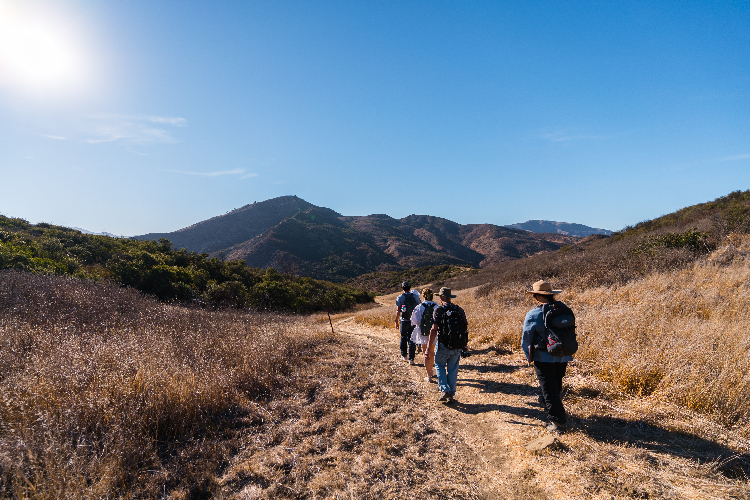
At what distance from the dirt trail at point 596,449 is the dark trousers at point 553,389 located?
0.71 ft

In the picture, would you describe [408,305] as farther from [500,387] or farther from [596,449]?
[596,449]

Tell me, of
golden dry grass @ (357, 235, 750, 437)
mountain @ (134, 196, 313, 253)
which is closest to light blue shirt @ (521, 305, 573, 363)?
golden dry grass @ (357, 235, 750, 437)

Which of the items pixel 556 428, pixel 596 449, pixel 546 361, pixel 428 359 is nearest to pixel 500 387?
pixel 428 359

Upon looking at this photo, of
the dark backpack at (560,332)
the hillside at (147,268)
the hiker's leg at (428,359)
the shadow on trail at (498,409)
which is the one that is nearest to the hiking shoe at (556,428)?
the shadow on trail at (498,409)

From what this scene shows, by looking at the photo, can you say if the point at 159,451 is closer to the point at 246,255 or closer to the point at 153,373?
the point at 153,373

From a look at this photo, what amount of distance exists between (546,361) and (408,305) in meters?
3.94

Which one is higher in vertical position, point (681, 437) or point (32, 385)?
point (32, 385)

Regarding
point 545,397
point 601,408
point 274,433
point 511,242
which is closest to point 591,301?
point 601,408

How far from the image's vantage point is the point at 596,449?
3.40 m

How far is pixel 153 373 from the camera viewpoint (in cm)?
427

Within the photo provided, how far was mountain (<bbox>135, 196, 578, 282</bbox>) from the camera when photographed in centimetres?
7400

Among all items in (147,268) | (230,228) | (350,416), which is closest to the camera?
(350,416)

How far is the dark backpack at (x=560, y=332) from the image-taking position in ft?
12.5

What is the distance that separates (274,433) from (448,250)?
Answer: 104 metres
